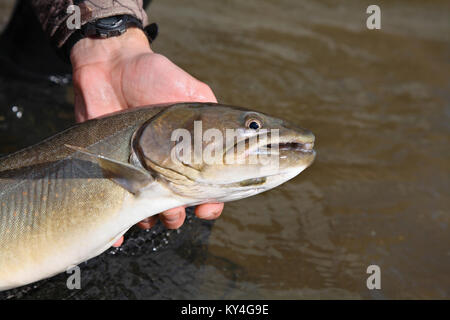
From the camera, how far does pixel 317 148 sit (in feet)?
16.4

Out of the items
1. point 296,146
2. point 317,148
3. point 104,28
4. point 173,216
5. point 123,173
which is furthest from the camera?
point 317,148

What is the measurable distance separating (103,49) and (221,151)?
1.56 m

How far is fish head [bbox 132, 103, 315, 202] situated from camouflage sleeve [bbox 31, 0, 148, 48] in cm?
131

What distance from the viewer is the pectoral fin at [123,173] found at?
8.01 ft

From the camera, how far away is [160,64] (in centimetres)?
321

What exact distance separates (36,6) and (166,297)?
2.49 metres

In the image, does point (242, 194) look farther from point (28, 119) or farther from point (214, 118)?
point (28, 119)
